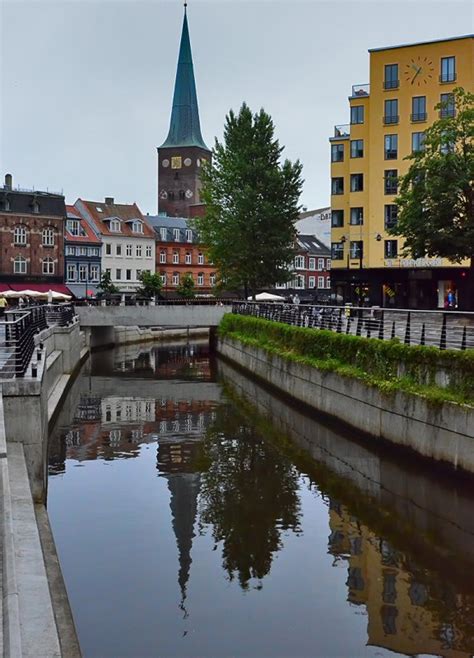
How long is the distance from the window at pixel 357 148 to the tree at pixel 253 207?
4246mm

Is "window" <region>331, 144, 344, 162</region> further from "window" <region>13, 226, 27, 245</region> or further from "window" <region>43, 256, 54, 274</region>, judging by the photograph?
"window" <region>13, 226, 27, 245</region>

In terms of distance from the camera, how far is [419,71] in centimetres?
5681

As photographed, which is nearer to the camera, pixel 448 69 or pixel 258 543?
pixel 258 543

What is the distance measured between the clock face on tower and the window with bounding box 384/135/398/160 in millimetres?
3974

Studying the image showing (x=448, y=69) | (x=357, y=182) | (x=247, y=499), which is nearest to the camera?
(x=247, y=499)

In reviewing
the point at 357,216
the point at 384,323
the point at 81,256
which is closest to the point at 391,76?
the point at 357,216

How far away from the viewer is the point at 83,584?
14344 millimetres

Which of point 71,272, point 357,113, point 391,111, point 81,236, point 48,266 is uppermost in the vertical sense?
point 357,113

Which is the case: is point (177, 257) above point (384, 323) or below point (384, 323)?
above

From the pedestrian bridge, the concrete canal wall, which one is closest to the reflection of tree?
the concrete canal wall

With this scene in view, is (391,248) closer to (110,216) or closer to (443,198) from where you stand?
(443,198)

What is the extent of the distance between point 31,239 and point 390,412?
6236 cm

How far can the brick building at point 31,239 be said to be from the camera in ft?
257

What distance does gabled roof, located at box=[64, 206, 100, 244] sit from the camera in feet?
289
